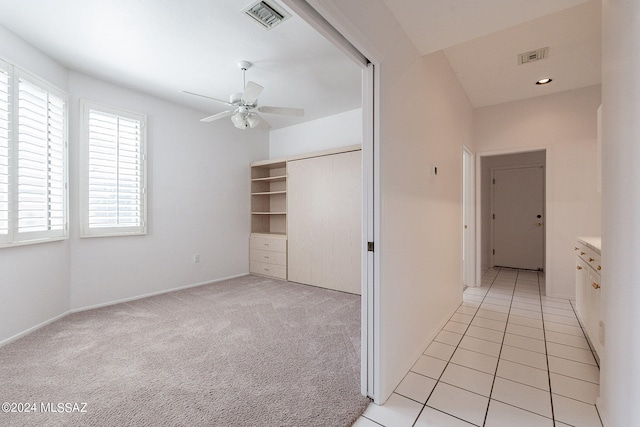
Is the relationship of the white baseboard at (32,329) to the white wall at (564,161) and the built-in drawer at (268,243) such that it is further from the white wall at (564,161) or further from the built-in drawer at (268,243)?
the white wall at (564,161)

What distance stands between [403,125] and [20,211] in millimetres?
3374

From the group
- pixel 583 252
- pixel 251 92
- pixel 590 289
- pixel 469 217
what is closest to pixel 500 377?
pixel 590 289

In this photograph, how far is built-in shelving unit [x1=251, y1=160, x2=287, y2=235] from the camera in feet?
17.0

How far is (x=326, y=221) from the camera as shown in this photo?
13.8 feet

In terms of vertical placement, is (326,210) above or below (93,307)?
above

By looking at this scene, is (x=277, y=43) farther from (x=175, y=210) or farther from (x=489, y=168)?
(x=489, y=168)

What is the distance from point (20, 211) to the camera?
2480 mm

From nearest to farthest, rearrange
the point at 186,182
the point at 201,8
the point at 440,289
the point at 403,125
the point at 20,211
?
the point at 403,125
the point at 201,8
the point at 20,211
the point at 440,289
the point at 186,182

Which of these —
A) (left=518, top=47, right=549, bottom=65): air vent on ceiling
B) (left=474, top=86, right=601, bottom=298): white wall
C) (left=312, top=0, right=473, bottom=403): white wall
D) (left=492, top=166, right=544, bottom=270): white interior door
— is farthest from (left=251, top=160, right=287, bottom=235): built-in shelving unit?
(left=492, top=166, right=544, bottom=270): white interior door

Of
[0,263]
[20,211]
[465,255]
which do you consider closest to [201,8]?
[20,211]

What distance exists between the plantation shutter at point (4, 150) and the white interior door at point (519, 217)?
7.13m

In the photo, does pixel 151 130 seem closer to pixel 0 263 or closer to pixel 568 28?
pixel 0 263

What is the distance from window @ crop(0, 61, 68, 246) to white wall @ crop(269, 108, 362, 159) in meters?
3.09

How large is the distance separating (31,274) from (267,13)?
10.5ft
